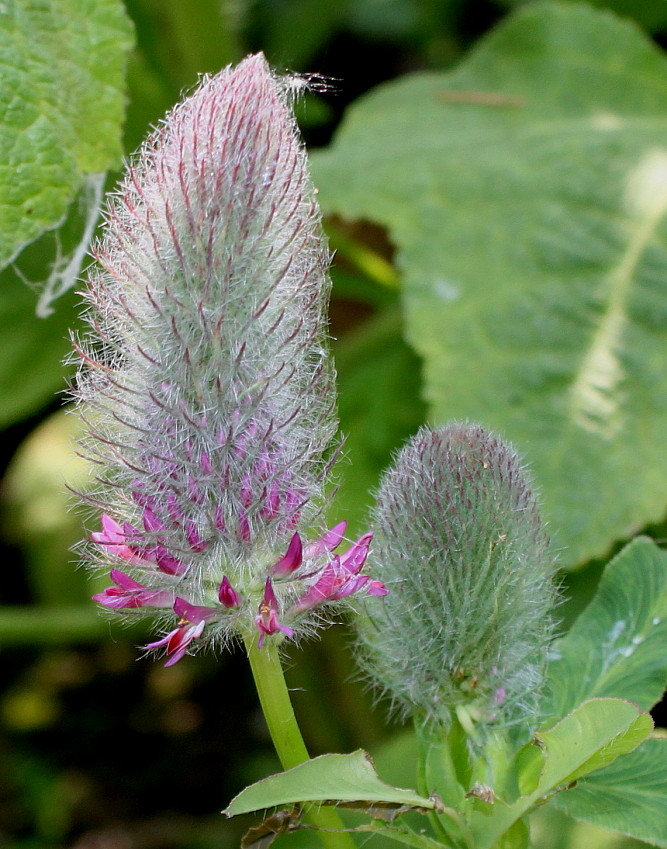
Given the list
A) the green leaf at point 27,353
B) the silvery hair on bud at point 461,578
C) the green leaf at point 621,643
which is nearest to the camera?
the silvery hair on bud at point 461,578

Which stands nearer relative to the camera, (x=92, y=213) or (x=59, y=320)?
(x=92, y=213)

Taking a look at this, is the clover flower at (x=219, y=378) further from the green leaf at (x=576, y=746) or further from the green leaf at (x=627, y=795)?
the green leaf at (x=627, y=795)

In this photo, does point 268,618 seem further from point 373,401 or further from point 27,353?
point 27,353

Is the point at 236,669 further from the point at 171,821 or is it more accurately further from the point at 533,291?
the point at 533,291

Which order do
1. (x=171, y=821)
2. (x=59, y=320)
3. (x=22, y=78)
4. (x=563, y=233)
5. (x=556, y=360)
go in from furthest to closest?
(x=171, y=821), (x=59, y=320), (x=563, y=233), (x=556, y=360), (x=22, y=78)

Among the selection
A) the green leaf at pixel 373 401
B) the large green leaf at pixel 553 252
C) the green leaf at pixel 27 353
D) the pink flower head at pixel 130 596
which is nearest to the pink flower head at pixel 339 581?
the pink flower head at pixel 130 596

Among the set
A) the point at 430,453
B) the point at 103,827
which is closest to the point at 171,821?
the point at 103,827
